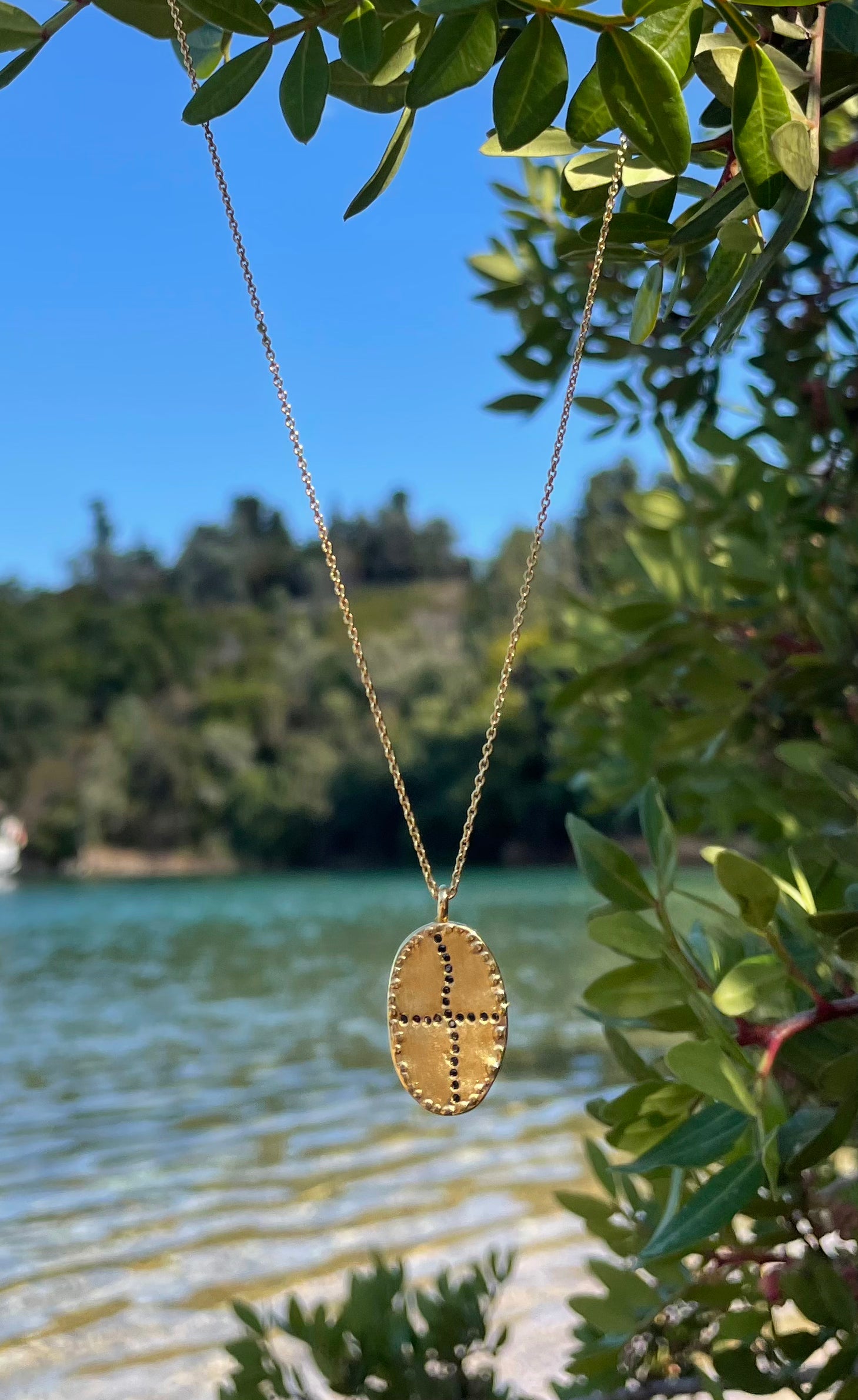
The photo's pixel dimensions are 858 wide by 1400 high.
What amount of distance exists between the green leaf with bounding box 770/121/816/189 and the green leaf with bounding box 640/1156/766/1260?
633 millimetres

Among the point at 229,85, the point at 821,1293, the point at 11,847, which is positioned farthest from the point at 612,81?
the point at 11,847

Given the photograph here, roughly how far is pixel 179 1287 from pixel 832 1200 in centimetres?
265

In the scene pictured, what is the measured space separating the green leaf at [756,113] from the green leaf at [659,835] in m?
0.43

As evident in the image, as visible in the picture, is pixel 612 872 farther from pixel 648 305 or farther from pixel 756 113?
pixel 756 113

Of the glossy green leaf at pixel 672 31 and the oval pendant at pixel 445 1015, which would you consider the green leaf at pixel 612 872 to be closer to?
the oval pendant at pixel 445 1015

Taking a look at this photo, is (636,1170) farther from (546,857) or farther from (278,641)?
(278,641)

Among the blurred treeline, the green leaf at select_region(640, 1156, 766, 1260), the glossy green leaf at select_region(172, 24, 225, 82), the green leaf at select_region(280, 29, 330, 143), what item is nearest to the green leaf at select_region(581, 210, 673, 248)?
the green leaf at select_region(280, 29, 330, 143)

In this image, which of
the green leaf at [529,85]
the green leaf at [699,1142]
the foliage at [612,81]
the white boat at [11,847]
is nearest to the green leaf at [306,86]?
the foliage at [612,81]

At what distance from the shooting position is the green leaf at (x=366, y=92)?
2.88ft

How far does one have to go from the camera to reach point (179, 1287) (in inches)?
127

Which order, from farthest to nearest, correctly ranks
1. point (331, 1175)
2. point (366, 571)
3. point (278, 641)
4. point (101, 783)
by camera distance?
1. point (366, 571)
2. point (278, 641)
3. point (101, 783)
4. point (331, 1175)

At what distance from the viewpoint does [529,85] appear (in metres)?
0.74

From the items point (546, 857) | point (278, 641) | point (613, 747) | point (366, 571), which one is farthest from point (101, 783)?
point (613, 747)

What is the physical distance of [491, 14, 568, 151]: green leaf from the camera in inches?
28.6
